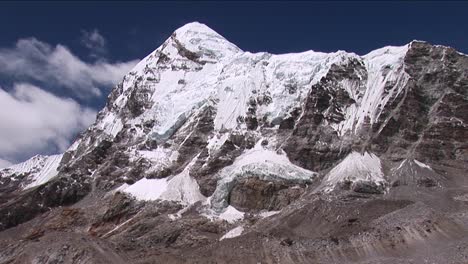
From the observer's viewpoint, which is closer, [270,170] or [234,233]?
[234,233]

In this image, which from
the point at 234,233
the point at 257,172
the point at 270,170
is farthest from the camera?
the point at 270,170

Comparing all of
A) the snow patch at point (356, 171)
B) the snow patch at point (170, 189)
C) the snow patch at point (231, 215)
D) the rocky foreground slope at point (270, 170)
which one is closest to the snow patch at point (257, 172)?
the rocky foreground slope at point (270, 170)

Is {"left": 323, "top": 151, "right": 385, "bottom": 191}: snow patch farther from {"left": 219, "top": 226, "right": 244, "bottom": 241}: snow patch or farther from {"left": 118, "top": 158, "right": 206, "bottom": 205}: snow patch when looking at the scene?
{"left": 118, "top": 158, "right": 206, "bottom": 205}: snow patch

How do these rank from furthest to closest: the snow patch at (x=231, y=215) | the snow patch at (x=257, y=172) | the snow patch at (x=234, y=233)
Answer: the snow patch at (x=257, y=172)
the snow patch at (x=231, y=215)
the snow patch at (x=234, y=233)

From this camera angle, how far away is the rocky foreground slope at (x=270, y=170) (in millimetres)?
98125

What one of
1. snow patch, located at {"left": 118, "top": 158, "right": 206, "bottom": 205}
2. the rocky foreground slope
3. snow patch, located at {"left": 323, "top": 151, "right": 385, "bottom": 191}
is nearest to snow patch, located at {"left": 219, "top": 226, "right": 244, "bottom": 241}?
the rocky foreground slope

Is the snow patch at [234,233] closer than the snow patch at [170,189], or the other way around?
the snow patch at [234,233]

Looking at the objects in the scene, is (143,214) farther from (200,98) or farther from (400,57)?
(400,57)

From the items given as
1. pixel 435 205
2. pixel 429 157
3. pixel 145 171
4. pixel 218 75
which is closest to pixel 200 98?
pixel 218 75

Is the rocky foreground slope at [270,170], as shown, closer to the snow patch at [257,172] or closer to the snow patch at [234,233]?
the snow patch at [257,172]

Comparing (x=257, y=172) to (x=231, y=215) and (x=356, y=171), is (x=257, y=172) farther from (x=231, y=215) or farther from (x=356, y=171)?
(x=356, y=171)

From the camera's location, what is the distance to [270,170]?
13400 centimetres

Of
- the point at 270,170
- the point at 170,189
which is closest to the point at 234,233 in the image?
the point at 270,170

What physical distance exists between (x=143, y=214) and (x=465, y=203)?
63.5m
